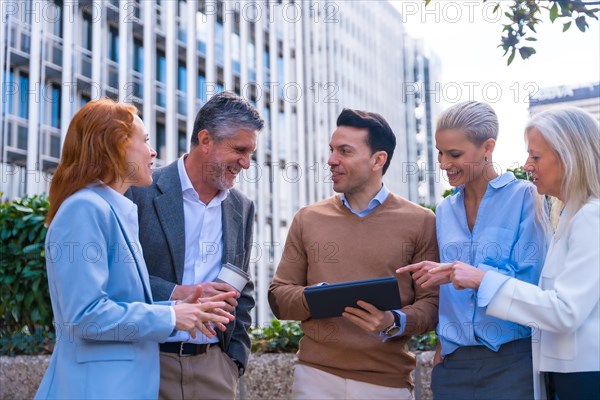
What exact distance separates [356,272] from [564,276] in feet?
4.19

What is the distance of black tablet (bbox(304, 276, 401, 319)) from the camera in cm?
377

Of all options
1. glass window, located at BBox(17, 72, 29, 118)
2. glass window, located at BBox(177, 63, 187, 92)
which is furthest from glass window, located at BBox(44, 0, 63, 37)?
glass window, located at BBox(177, 63, 187, 92)

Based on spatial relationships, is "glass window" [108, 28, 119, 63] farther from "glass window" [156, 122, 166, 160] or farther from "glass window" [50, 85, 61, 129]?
"glass window" [156, 122, 166, 160]

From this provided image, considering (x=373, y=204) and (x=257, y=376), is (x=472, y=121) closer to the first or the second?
(x=373, y=204)

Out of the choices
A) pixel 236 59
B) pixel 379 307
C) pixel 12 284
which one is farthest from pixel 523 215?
pixel 236 59

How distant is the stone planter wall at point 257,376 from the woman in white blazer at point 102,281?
285cm

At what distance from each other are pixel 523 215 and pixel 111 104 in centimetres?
207

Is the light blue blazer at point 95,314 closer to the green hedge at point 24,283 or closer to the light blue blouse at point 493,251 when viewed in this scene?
the light blue blouse at point 493,251

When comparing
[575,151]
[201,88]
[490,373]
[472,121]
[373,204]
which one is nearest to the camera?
[575,151]

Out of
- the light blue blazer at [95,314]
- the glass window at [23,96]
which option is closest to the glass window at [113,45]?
the glass window at [23,96]

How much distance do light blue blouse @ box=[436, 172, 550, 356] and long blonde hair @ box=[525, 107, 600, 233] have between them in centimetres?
43

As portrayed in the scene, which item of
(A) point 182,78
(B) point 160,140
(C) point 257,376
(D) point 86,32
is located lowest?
(C) point 257,376

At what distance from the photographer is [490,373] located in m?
3.85

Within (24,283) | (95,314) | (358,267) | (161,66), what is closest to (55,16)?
(161,66)
